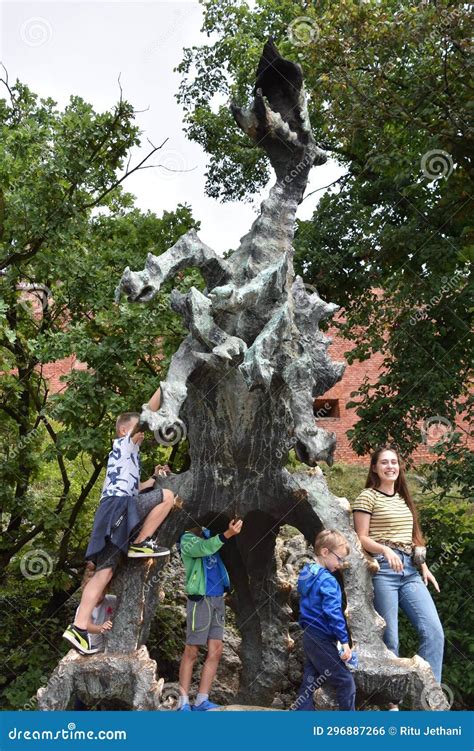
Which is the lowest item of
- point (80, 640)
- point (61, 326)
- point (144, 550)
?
point (80, 640)

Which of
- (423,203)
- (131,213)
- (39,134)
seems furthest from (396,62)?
(39,134)

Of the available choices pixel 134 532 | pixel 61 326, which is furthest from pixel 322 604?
pixel 61 326

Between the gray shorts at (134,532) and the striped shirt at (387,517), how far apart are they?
1.27 meters

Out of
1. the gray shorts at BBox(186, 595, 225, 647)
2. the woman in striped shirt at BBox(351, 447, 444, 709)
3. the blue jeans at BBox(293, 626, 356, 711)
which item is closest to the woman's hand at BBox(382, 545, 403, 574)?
the woman in striped shirt at BBox(351, 447, 444, 709)

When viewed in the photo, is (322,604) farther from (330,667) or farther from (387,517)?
(387,517)

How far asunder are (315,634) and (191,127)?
9.54 m

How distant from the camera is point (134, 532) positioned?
17.9ft

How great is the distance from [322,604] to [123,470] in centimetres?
138

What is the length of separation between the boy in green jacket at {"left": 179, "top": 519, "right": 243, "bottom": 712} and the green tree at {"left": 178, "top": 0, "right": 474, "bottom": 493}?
366 cm

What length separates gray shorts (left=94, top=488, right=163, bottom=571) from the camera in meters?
5.34

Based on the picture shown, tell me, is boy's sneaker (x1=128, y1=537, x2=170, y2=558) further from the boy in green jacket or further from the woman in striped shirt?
the woman in striped shirt

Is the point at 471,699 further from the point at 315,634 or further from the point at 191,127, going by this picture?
the point at 191,127

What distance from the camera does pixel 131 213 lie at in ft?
34.2

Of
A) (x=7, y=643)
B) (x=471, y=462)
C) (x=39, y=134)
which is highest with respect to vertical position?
(x=39, y=134)
